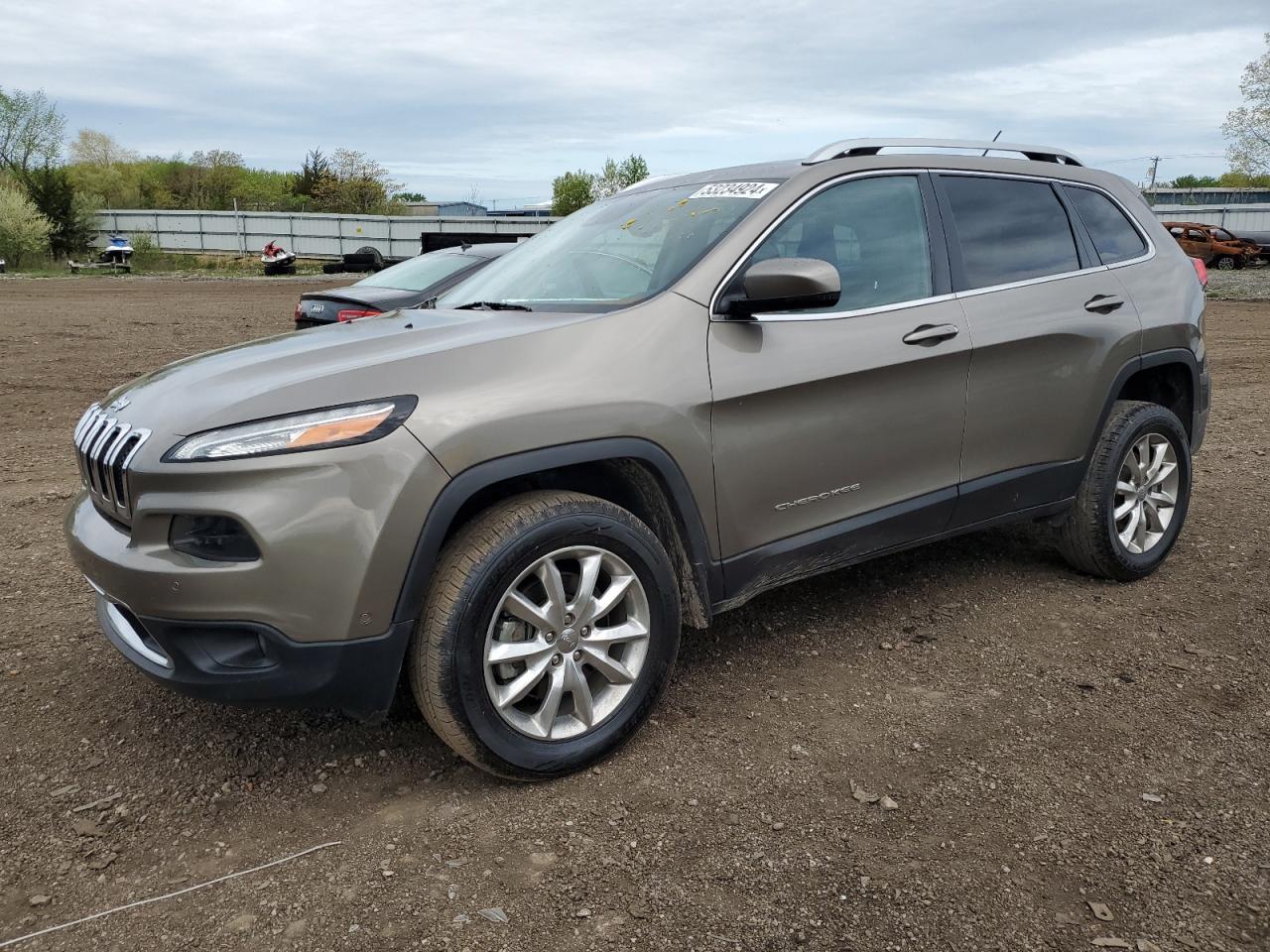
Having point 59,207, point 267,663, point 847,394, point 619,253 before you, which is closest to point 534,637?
point 267,663

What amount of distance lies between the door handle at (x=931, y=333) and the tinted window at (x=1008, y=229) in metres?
0.28

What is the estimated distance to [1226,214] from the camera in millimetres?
43688

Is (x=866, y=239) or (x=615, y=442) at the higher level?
(x=866, y=239)

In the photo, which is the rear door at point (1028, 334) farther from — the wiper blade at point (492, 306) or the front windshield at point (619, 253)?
the wiper blade at point (492, 306)

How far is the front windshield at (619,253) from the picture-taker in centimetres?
337

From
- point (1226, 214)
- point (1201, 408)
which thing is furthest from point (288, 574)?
point (1226, 214)

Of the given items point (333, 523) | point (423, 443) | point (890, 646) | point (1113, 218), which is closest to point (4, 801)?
point (333, 523)

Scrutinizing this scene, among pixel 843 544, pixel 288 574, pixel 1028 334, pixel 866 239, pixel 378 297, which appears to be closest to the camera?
pixel 288 574

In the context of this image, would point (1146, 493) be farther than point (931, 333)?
Yes

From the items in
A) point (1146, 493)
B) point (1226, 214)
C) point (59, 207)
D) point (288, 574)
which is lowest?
point (1146, 493)

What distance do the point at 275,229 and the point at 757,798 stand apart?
52.1 metres

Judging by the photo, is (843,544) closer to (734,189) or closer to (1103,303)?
(734,189)

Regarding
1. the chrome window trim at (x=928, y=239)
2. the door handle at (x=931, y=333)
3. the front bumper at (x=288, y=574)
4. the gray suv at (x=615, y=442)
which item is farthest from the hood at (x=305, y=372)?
the door handle at (x=931, y=333)

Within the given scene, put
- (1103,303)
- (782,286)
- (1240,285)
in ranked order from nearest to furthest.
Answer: (782,286), (1103,303), (1240,285)
